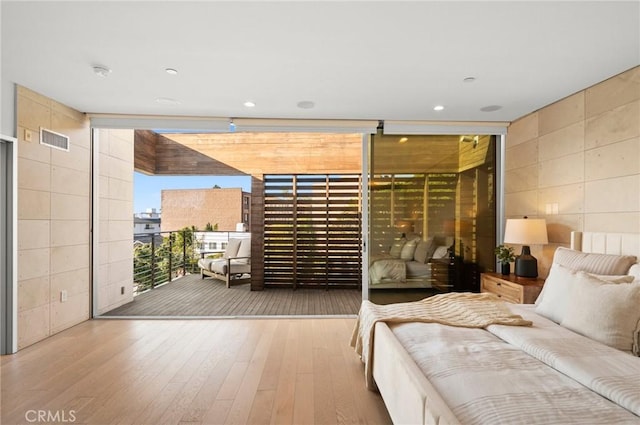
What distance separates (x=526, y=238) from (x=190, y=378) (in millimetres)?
3356

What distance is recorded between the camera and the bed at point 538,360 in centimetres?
128

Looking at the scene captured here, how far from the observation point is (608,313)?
6.40 feet

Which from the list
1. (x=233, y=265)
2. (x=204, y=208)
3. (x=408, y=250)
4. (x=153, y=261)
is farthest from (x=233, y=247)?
(x=204, y=208)

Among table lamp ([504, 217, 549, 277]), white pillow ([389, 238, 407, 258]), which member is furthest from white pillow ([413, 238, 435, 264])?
table lamp ([504, 217, 549, 277])

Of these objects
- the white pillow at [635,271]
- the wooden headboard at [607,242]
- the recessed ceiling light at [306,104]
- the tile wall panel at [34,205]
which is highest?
the recessed ceiling light at [306,104]

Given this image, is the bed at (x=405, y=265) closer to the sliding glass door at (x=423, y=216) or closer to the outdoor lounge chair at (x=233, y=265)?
the sliding glass door at (x=423, y=216)

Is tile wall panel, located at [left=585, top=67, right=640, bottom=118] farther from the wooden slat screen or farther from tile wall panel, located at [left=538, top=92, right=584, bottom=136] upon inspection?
the wooden slat screen

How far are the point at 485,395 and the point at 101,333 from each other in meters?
3.67

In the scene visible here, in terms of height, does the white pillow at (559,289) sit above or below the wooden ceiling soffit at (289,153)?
below

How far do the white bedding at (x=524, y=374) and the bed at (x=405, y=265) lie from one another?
2085 millimetres

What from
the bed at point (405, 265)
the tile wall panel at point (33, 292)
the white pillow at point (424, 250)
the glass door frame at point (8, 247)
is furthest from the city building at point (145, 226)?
the white pillow at point (424, 250)

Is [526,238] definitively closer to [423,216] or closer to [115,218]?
[423,216]

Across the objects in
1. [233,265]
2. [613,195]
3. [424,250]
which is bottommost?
[233,265]

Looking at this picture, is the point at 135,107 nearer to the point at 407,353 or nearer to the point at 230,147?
the point at 230,147
